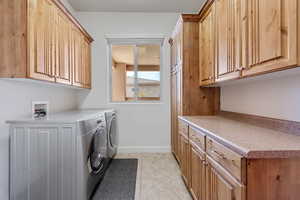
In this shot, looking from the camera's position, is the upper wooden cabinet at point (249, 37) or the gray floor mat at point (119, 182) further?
the gray floor mat at point (119, 182)

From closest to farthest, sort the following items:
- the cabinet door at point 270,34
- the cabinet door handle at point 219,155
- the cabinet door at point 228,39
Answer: the cabinet door at point 270,34
the cabinet door handle at point 219,155
the cabinet door at point 228,39

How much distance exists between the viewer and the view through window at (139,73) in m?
4.80

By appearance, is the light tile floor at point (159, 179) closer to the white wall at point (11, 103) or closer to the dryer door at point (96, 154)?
the dryer door at point (96, 154)

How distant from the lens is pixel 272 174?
1146 mm

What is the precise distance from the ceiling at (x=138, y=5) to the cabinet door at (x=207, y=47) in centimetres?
130

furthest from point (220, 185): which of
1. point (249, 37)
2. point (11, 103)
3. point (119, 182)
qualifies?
point (11, 103)

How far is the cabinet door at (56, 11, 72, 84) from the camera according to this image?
8.96 ft

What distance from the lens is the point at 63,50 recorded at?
2920mm

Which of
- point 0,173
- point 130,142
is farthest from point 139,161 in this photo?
point 0,173

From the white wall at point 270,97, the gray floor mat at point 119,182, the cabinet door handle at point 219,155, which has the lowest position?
the gray floor mat at point 119,182

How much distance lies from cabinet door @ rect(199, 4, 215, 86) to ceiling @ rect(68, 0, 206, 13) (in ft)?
4.28

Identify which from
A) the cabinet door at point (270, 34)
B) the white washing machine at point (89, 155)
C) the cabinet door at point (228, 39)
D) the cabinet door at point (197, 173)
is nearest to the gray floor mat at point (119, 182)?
the white washing machine at point (89, 155)

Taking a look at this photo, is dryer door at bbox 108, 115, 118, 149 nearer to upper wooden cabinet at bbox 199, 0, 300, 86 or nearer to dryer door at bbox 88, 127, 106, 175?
dryer door at bbox 88, 127, 106, 175

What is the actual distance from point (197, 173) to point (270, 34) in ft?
4.27
